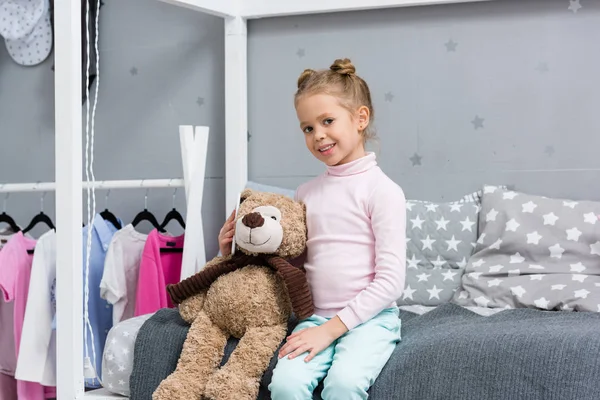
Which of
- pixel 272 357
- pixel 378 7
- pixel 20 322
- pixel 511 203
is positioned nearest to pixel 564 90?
pixel 511 203

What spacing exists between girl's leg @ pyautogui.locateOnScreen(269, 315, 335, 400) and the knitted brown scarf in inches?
4.7

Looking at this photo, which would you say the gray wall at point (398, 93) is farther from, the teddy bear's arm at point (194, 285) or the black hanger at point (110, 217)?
the teddy bear's arm at point (194, 285)

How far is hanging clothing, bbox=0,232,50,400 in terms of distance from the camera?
90.7 inches

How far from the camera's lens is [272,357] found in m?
1.70

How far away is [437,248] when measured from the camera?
224 centimetres

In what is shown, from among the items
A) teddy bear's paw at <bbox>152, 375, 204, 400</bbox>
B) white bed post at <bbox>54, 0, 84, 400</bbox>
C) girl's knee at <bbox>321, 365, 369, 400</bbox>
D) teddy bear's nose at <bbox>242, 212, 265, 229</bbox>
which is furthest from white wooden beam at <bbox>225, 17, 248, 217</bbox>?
girl's knee at <bbox>321, 365, 369, 400</bbox>

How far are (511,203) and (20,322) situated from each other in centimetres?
142

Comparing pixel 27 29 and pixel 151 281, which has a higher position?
pixel 27 29

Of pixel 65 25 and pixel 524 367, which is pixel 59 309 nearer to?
pixel 65 25

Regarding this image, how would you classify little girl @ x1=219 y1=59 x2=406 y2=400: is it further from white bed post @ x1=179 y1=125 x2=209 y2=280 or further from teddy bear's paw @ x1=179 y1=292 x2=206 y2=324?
white bed post @ x1=179 y1=125 x2=209 y2=280

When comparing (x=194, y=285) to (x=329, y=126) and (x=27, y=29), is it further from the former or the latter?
(x=27, y=29)

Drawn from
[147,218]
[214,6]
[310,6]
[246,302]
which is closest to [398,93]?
[310,6]

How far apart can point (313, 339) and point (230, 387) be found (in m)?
0.19

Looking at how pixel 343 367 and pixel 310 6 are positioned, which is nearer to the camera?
pixel 343 367
